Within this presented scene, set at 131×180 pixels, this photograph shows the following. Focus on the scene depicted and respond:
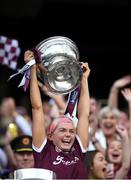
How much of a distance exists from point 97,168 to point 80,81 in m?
1.26

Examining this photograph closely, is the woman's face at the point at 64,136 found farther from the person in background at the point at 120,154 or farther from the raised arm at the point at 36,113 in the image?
the person in background at the point at 120,154

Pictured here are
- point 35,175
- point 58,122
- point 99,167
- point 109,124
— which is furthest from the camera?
point 109,124

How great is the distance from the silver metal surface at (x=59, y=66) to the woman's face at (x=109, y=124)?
98.1 inches

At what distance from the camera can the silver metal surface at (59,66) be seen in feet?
24.4

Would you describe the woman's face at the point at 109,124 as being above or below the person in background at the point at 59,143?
above

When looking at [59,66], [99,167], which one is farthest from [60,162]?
[99,167]

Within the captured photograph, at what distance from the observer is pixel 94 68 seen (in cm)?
1523

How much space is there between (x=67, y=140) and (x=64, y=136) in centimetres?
5

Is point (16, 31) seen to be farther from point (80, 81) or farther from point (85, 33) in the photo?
point (80, 81)

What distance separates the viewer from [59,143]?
295 inches

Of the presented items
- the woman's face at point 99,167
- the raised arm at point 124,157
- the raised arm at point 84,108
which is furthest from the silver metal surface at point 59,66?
the raised arm at point 124,157

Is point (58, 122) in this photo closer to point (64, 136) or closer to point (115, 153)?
point (64, 136)

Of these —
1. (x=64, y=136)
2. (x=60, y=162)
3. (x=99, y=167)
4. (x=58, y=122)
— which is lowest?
(x=60, y=162)

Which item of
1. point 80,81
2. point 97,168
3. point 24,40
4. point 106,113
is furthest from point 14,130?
point 24,40
